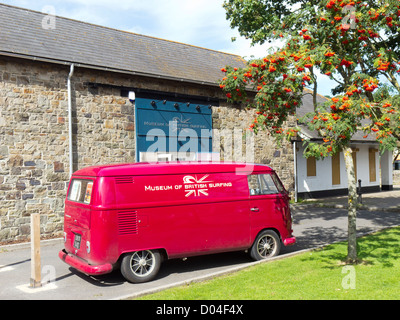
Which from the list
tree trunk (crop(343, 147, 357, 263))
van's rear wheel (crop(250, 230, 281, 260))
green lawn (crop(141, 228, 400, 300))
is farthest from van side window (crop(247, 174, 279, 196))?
tree trunk (crop(343, 147, 357, 263))

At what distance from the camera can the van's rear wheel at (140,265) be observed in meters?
7.03

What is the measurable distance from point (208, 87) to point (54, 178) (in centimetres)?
695

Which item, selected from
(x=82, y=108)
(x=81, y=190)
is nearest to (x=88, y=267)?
(x=81, y=190)

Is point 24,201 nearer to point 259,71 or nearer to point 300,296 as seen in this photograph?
point 259,71

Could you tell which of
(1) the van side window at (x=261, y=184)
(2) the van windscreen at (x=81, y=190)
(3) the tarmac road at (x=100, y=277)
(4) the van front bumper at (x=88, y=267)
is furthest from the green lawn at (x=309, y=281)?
(2) the van windscreen at (x=81, y=190)

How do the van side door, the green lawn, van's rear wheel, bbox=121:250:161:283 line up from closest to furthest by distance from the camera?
the green lawn, van's rear wheel, bbox=121:250:161:283, the van side door

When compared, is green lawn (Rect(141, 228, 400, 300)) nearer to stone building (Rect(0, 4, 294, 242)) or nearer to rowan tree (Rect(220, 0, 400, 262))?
rowan tree (Rect(220, 0, 400, 262))

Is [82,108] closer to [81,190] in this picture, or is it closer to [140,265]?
[81,190]

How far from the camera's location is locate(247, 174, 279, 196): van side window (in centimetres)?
848

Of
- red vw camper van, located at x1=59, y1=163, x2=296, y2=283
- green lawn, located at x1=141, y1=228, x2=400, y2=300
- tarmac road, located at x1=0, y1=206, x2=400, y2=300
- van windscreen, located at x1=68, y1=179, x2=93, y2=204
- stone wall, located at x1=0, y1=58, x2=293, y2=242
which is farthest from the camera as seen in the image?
stone wall, located at x1=0, y1=58, x2=293, y2=242

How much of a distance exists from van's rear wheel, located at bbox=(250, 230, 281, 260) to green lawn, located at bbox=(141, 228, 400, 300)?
0.38 metres

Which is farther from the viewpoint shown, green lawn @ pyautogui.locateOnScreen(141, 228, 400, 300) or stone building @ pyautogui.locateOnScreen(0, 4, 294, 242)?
stone building @ pyautogui.locateOnScreen(0, 4, 294, 242)

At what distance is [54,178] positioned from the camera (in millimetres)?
12273

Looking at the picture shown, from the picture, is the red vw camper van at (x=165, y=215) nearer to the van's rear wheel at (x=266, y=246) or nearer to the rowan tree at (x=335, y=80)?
the van's rear wheel at (x=266, y=246)
